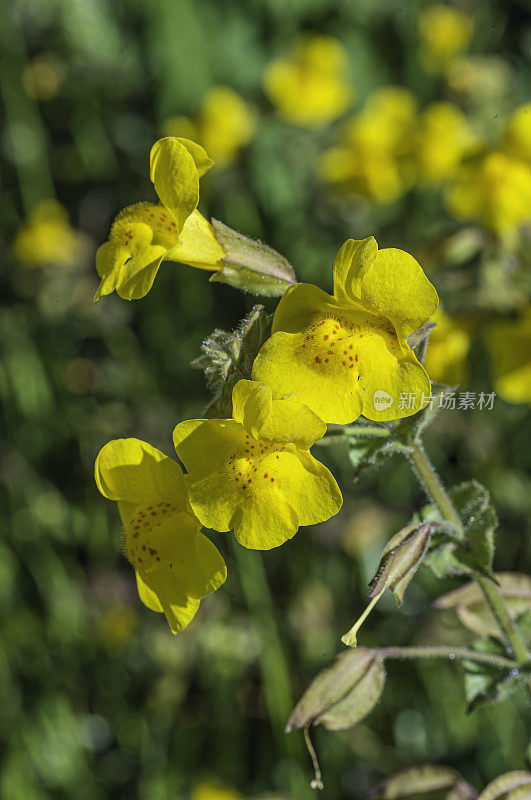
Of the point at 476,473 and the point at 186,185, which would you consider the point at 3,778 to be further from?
the point at 186,185

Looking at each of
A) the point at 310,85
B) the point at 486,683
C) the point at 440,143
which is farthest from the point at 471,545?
the point at 310,85

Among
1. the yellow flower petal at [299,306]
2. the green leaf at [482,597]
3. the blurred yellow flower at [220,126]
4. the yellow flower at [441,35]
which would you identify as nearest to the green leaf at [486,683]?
the green leaf at [482,597]

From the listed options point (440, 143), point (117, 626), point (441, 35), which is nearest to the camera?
point (117, 626)

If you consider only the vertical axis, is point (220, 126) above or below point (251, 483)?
below

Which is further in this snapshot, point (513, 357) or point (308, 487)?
point (513, 357)

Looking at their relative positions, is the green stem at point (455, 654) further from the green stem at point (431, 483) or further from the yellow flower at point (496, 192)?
the yellow flower at point (496, 192)

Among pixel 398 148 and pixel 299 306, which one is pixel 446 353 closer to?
pixel 299 306
